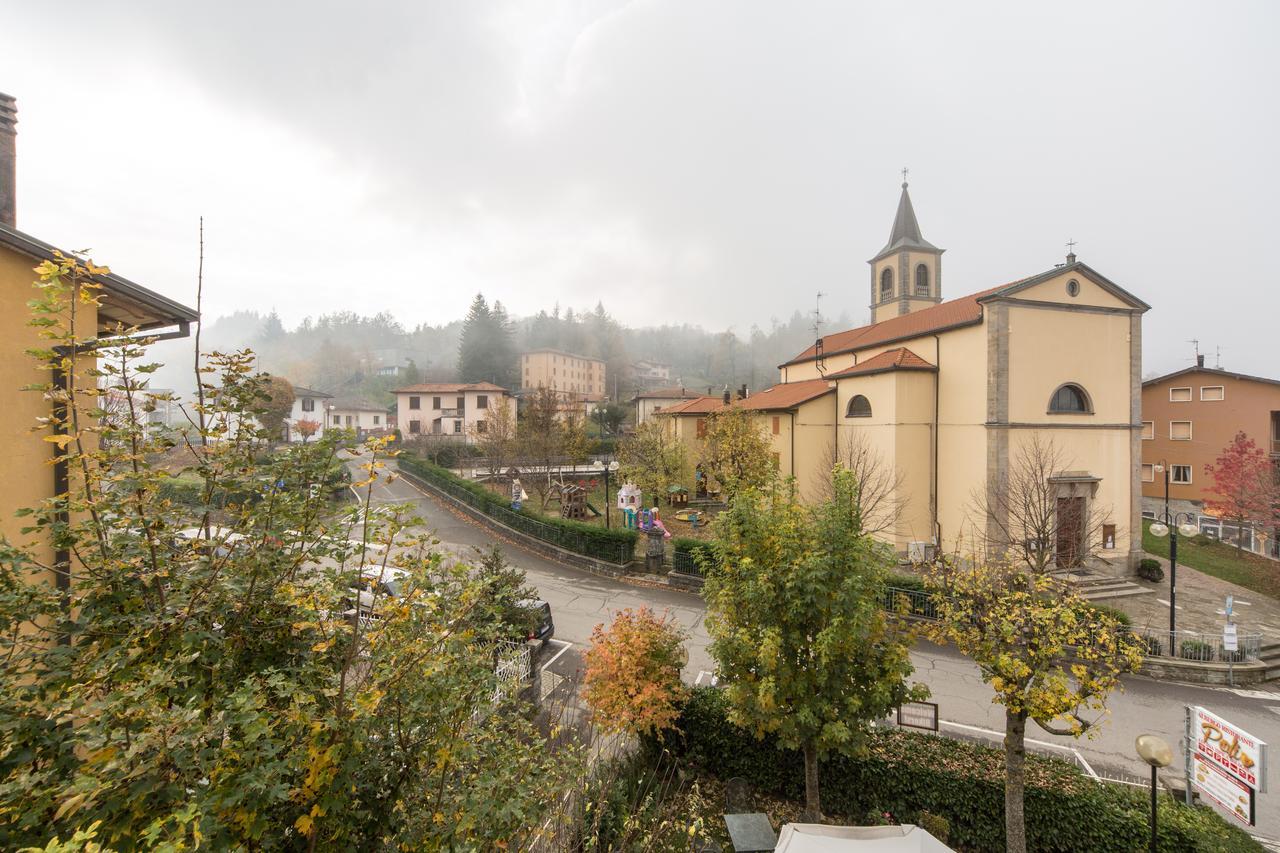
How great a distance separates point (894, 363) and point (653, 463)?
40.1 ft

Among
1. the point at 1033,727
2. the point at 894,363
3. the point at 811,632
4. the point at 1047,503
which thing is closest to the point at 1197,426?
the point at 1047,503

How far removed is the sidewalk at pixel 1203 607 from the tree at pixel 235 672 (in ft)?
58.1

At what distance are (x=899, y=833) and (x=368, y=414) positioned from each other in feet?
212

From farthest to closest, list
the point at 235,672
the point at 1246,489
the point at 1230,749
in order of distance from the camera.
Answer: the point at 1246,489, the point at 1230,749, the point at 235,672

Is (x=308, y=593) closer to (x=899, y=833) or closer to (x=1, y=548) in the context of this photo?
(x=1, y=548)

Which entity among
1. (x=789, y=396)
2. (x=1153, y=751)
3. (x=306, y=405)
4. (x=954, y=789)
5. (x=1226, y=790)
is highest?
(x=306, y=405)

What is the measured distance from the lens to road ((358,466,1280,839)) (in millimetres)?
9430

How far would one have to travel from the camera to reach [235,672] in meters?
2.80

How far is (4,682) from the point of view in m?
2.16

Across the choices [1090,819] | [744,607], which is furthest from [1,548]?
[1090,819]

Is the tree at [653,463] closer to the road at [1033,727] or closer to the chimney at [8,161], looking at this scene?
the road at [1033,727]

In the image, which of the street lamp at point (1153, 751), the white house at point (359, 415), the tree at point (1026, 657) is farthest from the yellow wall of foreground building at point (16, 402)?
the white house at point (359, 415)

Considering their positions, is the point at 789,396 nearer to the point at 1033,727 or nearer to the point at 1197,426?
the point at 1033,727

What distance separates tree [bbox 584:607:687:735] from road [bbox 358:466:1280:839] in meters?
2.71
